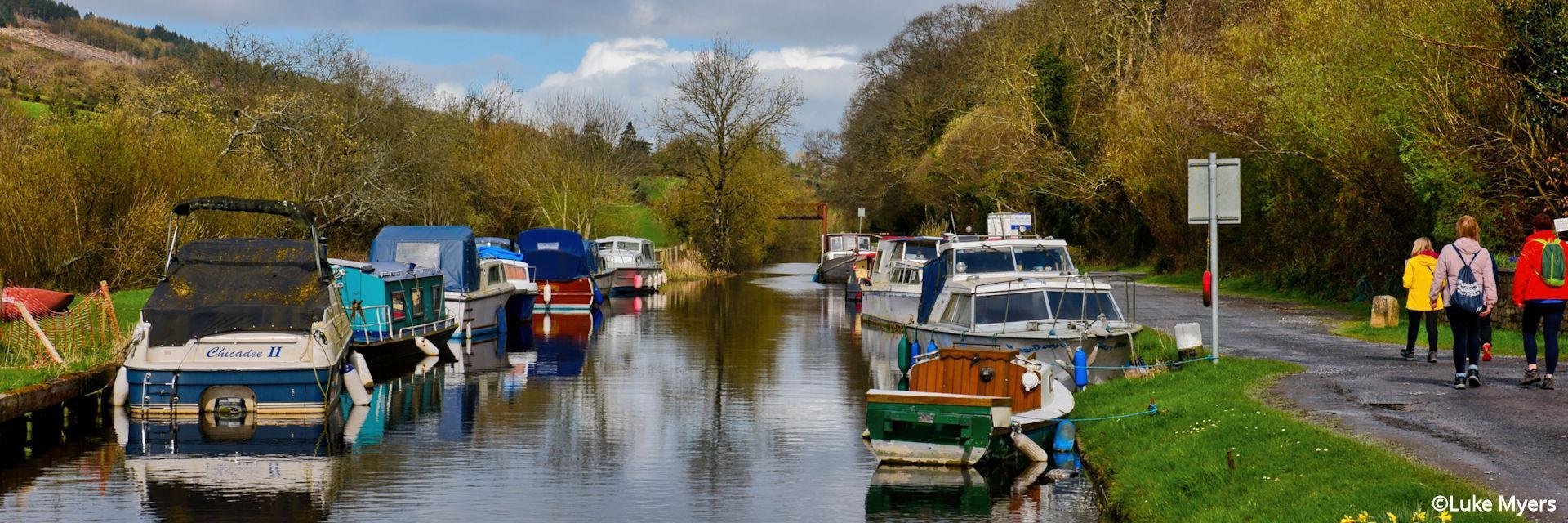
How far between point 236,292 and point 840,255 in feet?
167

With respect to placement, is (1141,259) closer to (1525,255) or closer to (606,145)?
(606,145)

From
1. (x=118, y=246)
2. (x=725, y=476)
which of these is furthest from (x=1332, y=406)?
(x=118, y=246)

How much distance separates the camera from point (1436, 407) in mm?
15211

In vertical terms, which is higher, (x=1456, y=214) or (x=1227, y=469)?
(x=1456, y=214)

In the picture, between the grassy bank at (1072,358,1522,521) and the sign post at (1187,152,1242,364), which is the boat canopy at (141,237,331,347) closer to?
the grassy bank at (1072,358,1522,521)

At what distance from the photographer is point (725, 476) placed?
16078mm

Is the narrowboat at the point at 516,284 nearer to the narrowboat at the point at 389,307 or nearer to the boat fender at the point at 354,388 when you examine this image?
the narrowboat at the point at 389,307

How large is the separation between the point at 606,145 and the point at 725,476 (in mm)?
64500

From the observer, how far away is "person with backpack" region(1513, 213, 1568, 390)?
619 inches

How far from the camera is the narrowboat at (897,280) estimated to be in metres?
37.7

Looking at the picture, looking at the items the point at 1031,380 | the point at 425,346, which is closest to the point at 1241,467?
the point at 1031,380

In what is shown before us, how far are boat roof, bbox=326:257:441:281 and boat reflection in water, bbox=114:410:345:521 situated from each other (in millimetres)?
8772

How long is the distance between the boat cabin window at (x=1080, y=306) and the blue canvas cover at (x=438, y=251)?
1621 centimetres

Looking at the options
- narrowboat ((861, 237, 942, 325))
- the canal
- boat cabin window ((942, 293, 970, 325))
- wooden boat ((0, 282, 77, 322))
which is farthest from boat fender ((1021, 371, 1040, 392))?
narrowboat ((861, 237, 942, 325))
